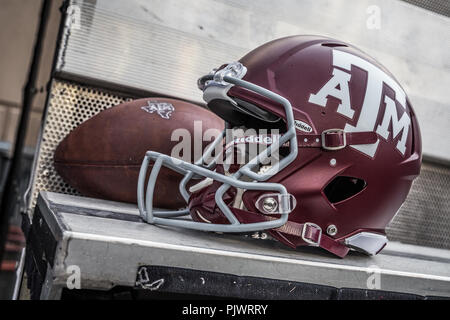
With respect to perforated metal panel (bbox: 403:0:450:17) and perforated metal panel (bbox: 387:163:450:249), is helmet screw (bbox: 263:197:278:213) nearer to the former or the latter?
perforated metal panel (bbox: 387:163:450:249)

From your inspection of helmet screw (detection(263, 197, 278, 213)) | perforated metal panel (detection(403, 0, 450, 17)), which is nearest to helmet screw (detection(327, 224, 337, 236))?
helmet screw (detection(263, 197, 278, 213))

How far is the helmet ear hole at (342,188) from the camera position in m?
0.95

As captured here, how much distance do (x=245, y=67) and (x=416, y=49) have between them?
0.91 m

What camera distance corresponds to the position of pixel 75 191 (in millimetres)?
1236

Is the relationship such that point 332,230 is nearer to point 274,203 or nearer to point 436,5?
point 274,203

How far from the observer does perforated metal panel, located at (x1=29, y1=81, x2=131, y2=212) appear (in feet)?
4.05

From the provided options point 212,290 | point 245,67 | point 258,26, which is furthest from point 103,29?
point 212,290

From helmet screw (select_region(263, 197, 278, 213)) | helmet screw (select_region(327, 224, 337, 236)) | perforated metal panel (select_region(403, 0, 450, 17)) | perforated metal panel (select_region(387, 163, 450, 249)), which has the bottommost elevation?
helmet screw (select_region(327, 224, 337, 236))

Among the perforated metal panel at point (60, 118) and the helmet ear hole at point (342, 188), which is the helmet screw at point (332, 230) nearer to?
the helmet ear hole at point (342, 188)

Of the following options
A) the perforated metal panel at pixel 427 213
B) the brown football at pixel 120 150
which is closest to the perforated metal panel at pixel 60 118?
the brown football at pixel 120 150

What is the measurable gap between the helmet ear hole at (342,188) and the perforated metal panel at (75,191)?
2.01 ft

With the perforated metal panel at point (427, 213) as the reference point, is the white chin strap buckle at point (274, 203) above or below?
below

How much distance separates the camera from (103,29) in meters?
1.29

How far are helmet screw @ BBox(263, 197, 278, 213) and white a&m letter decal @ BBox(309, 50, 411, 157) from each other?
6.8 inches
